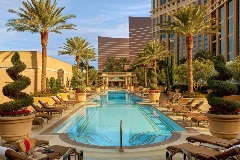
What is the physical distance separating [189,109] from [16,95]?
10.4 m

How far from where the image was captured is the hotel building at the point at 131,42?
6407 inches

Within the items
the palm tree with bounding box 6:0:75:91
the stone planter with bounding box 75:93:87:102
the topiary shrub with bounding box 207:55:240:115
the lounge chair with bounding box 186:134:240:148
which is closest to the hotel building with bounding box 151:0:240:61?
the stone planter with bounding box 75:93:87:102

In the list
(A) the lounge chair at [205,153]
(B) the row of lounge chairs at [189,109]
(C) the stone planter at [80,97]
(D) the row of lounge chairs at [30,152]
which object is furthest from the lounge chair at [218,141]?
(C) the stone planter at [80,97]

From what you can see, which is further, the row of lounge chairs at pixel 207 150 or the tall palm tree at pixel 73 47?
the tall palm tree at pixel 73 47

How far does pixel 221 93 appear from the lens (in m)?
9.29

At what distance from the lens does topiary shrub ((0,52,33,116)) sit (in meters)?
9.01

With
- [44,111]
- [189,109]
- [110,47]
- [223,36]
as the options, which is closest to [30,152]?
[44,111]

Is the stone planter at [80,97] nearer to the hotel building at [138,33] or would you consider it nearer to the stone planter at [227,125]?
the stone planter at [227,125]

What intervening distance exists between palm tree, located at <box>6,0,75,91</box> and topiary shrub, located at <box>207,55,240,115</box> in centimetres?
1871

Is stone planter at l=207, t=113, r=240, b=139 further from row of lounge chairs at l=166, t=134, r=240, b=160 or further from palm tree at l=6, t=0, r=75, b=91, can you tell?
palm tree at l=6, t=0, r=75, b=91

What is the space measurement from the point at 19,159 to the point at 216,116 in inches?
241

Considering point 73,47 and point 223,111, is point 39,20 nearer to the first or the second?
point 223,111

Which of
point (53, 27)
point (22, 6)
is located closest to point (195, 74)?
point (53, 27)

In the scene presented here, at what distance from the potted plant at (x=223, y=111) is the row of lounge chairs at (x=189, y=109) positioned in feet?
9.95
